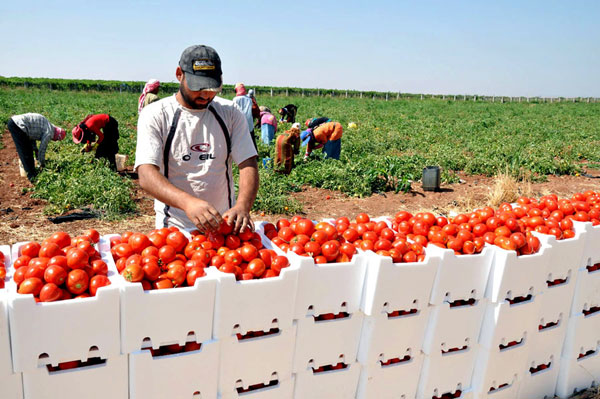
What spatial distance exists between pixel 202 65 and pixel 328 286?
1.55 meters

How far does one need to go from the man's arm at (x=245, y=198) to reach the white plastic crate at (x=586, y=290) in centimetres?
251

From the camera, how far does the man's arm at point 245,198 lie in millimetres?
2624

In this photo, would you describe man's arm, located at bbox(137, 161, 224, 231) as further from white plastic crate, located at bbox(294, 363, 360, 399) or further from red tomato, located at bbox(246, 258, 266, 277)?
white plastic crate, located at bbox(294, 363, 360, 399)

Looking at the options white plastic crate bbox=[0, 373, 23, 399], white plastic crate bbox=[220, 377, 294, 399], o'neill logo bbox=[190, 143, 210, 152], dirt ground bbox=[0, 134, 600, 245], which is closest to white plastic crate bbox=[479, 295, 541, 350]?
white plastic crate bbox=[220, 377, 294, 399]

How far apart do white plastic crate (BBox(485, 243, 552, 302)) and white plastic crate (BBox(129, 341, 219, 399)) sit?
1802 millimetres

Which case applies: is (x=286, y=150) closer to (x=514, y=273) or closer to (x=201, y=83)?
(x=201, y=83)

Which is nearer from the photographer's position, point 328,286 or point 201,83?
point 328,286

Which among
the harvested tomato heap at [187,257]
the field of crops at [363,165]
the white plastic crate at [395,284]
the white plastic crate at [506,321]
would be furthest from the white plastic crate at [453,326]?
the field of crops at [363,165]

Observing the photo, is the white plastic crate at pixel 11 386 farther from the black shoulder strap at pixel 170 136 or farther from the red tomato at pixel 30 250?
the black shoulder strap at pixel 170 136

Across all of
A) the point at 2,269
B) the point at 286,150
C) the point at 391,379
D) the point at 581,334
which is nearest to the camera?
the point at 2,269

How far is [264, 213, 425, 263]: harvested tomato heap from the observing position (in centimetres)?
259

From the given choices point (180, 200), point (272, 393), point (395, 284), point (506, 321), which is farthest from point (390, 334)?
point (180, 200)

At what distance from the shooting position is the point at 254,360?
2.37 metres

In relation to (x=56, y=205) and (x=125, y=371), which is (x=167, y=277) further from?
(x=56, y=205)
